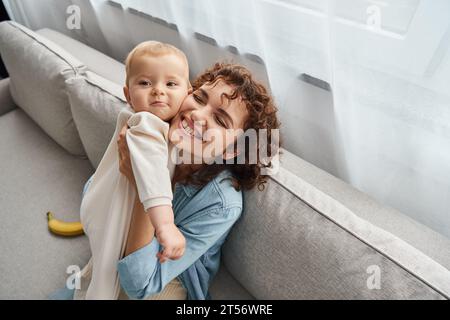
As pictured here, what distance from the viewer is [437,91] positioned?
0.63 meters

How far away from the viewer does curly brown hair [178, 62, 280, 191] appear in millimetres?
691

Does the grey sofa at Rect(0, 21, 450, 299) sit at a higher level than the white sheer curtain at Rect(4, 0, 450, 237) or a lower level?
lower

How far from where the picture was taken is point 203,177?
744 millimetres

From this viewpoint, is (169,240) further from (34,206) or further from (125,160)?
(34,206)

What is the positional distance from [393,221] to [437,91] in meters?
0.34

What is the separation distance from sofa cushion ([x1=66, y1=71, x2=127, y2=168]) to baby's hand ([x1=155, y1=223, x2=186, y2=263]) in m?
0.53

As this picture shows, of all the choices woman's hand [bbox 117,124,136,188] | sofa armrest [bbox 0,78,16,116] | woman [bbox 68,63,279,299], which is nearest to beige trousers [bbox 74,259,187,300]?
woman [bbox 68,63,279,299]

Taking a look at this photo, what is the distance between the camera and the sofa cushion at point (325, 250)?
0.58 metres

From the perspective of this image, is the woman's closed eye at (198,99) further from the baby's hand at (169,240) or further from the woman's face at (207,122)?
the baby's hand at (169,240)

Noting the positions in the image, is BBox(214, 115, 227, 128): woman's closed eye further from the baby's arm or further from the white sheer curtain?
the white sheer curtain

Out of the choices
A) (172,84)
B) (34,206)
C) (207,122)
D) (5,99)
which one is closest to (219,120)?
(207,122)

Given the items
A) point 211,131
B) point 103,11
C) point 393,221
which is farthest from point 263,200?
point 103,11

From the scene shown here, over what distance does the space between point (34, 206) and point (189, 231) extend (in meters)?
0.76

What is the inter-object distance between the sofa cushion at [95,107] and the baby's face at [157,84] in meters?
0.34
